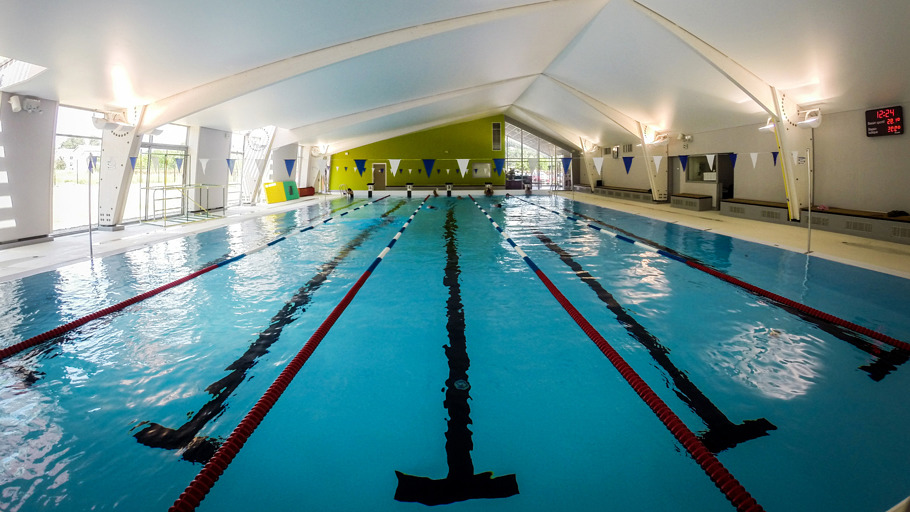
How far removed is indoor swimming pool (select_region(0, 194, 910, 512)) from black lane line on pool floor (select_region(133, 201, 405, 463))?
0.05ft

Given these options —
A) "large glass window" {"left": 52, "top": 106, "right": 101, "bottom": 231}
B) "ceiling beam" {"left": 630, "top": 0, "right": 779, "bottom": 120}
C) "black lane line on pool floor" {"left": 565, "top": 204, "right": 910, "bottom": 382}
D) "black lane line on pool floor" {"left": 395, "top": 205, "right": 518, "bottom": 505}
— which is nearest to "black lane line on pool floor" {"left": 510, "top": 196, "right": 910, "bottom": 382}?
"black lane line on pool floor" {"left": 565, "top": 204, "right": 910, "bottom": 382}

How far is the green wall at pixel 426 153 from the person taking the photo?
2505 cm

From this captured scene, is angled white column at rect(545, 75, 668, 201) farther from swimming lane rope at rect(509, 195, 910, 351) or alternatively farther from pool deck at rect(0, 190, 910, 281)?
swimming lane rope at rect(509, 195, 910, 351)

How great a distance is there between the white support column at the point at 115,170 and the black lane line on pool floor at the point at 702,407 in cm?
938

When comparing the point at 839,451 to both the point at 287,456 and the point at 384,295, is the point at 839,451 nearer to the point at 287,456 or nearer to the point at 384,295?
the point at 287,456

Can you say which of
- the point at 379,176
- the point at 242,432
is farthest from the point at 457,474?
the point at 379,176

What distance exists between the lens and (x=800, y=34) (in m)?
6.48

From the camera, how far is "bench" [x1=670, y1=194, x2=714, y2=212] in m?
12.7

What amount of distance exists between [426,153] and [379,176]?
2917mm

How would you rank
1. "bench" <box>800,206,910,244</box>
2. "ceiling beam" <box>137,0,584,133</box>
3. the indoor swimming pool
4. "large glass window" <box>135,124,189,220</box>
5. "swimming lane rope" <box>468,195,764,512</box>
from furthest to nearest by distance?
"large glass window" <box>135,124,189,220</box>, "ceiling beam" <box>137,0,584,133</box>, "bench" <box>800,206,910,244</box>, the indoor swimming pool, "swimming lane rope" <box>468,195,764,512</box>

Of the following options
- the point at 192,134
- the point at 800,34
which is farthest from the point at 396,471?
the point at 192,134

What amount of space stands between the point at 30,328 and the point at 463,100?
50.3ft

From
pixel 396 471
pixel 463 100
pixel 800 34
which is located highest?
pixel 463 100

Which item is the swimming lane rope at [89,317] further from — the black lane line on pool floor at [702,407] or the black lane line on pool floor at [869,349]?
the black lane line on pool floor at [869,349]
